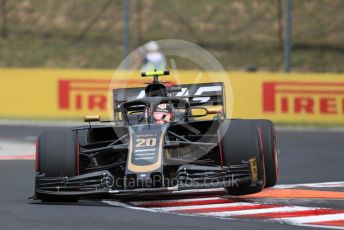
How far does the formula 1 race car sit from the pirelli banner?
11.7 metres

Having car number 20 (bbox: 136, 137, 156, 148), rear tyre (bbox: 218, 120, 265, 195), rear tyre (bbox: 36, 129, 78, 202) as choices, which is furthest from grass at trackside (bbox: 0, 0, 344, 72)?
rear tyre (bbox: 36, 129, 78, 202)

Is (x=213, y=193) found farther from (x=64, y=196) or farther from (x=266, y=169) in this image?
(x=64, y=196)

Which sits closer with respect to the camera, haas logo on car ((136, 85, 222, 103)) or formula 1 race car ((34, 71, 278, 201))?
formula 1 race car ((34, 71, 278, 201))

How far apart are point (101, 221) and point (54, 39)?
Answer: 92.9 ft

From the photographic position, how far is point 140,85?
24516 millimetres

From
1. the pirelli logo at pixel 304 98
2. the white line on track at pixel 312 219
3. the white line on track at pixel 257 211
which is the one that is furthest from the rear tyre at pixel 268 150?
the pirelli logo at pixel 304 98

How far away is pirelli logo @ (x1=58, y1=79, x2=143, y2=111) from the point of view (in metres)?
25.5

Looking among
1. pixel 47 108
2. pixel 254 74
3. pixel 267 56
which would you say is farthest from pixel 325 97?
pixel 267 56

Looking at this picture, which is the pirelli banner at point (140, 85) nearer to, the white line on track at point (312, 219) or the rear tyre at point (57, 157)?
the rear tyre at point (57, 157)

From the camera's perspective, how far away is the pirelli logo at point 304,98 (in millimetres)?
24281

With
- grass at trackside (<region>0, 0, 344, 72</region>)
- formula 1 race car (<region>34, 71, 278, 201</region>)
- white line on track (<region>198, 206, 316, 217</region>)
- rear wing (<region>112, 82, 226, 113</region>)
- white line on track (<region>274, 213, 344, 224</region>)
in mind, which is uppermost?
grass at trackside (<region>0, 0, 344, 72</region>)

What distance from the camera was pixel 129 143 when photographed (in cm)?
1102

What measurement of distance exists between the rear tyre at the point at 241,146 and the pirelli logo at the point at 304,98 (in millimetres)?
13604

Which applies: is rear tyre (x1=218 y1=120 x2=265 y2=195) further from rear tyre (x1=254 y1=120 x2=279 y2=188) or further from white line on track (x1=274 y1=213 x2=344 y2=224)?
→ white line on track (x1=274 y1=213 x2=344 y2=224)
